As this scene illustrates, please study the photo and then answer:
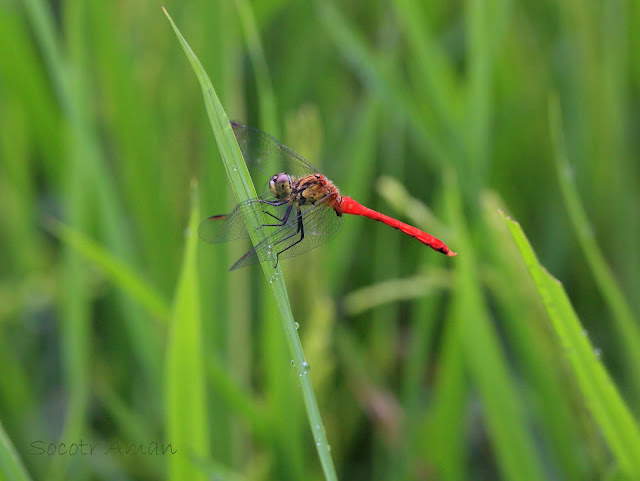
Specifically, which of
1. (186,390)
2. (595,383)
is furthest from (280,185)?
(595,383)

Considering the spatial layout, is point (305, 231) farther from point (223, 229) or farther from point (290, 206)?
point (223, 229)

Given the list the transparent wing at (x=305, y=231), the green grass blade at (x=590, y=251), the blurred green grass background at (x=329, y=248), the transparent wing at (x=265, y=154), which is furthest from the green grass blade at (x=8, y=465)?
the green grass blade at (x=590, y=251)

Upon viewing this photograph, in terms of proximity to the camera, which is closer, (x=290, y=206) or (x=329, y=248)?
(x=290, y=206)

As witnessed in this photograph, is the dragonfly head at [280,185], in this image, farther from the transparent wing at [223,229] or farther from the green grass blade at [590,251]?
the green grass blade at [590,251]

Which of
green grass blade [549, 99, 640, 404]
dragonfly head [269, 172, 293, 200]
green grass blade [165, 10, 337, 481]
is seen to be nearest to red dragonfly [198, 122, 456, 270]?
dragonfly head [269, 172, 293, 200]

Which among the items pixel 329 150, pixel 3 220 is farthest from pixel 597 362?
pixel 3 220

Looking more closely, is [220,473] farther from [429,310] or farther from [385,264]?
[385,264]

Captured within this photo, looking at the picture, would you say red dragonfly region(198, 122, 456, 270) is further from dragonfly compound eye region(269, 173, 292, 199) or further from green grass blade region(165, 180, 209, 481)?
green grass blade region(165, 180, 209, 481)
